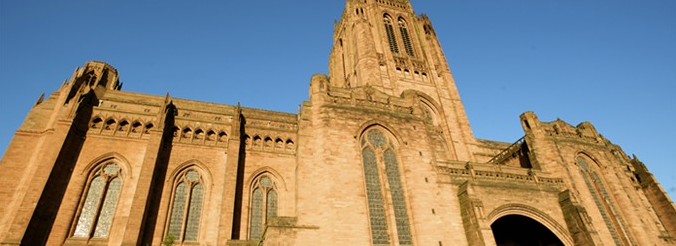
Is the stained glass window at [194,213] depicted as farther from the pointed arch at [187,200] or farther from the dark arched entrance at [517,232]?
the dark arched entrance at [517,232]

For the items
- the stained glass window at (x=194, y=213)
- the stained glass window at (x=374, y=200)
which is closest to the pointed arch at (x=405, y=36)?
the stained glass window at (x=374, y=200)

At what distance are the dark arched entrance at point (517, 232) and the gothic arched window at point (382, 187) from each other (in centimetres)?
759

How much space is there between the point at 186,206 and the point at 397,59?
73.4 feet

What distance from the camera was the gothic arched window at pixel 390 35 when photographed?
36.6 metres

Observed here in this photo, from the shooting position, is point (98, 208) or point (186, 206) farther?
point (186, 206)

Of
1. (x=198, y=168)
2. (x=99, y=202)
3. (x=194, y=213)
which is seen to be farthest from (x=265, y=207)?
(x=99, y=202)

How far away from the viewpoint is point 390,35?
38.2 m

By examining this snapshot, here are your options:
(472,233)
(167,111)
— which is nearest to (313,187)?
(472,233)

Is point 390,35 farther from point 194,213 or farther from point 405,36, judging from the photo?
point 194,213

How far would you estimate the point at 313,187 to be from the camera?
16.2 metres

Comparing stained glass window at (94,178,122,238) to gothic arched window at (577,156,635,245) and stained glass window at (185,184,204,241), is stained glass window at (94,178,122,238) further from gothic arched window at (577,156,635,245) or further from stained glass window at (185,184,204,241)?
gothic arched window at (577,156,635,245)

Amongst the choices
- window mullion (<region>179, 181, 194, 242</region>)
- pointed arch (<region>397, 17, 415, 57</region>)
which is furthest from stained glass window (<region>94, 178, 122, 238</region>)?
pointed arch (<region>397, 17, 415, 57</region>)

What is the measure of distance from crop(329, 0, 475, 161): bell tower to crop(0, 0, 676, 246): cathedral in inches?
283

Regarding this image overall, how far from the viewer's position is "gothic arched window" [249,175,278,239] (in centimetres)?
2139
